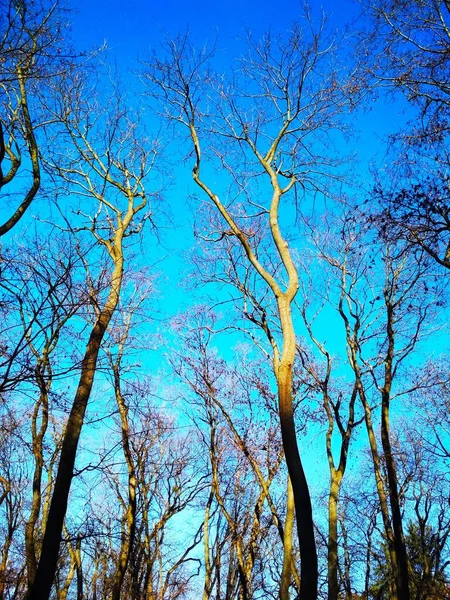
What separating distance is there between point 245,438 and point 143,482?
366 cm

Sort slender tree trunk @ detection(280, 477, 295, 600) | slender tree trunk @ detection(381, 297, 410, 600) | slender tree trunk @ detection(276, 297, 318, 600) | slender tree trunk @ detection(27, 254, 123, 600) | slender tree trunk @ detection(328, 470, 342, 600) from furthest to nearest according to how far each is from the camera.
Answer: slender tree trunk @ detection(328, 470, 342, 600), slender tree trunk @ detection(280, 477, 295, 600), slender tree trunk @ detection(381, 297, 410, 600), slender tree trunk @ detection(27, 254, 123, 600), slender tree trunk @ detection(276, 297, 318, 600)

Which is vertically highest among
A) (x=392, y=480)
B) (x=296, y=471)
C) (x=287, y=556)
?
(x=392, y=480)

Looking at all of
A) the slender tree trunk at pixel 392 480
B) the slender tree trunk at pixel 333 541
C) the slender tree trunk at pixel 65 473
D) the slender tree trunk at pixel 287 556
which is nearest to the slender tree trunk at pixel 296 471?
the slender tree trunk at pixel 65 473

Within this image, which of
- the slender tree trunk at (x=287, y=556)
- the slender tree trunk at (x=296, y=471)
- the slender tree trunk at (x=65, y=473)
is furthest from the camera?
the slender tree trunk at (x=287, y=556)

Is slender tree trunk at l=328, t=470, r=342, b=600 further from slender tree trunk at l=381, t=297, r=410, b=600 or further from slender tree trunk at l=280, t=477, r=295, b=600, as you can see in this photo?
slender tree trunk at l=381, t=297, r=410, b=600

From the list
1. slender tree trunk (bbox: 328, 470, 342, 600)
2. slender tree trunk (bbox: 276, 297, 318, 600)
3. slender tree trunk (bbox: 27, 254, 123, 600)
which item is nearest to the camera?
slender tree trunk (bbox: 276, 297, 318, 600)

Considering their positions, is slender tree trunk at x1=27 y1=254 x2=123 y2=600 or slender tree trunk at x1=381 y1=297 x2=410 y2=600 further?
slender tree trunk at x1=381 y1=297 x2=410 y2=600

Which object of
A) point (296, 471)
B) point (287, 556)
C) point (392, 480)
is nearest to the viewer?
point (296, 471)

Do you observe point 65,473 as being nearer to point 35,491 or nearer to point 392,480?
point 35,491

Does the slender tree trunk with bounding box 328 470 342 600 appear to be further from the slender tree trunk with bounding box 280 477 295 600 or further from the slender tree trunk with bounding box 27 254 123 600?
the slender tree trunk with bounding box 27 254 123 600

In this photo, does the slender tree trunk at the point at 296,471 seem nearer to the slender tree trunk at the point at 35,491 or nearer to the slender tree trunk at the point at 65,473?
the slender tree trunk at the point at 65,473

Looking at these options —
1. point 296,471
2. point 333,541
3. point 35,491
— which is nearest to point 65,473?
point 296,471

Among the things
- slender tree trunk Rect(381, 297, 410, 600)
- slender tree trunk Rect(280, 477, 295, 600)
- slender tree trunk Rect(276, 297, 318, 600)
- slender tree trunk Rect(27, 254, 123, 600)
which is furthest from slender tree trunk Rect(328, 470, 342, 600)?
slender tree trunk Rect(27, 254, 123, 600)

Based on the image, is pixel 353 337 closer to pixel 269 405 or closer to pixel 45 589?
pixel 269 405
